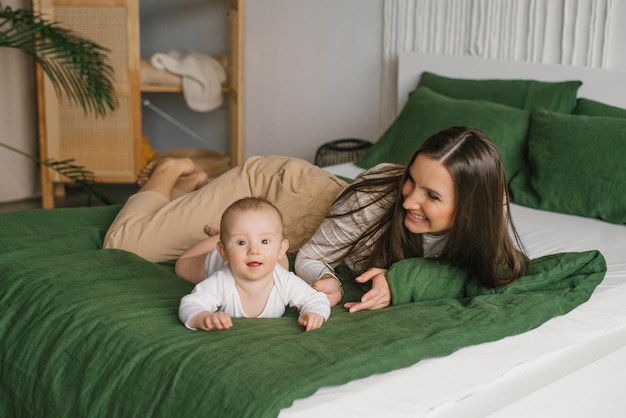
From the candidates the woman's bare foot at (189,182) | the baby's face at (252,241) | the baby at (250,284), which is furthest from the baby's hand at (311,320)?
the woman's bare foot at (189,182)

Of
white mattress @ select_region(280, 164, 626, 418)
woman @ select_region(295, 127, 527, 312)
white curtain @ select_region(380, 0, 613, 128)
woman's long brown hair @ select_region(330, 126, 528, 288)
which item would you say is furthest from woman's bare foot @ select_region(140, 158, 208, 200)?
white curtain @ select_region(380, 0, 613, 128)

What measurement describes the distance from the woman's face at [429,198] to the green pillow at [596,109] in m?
1.30

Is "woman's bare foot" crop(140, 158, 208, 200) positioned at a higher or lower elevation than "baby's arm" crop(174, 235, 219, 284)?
higher

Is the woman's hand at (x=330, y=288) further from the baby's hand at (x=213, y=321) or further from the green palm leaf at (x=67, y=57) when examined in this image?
→ the green palm leaf at (x=67, y=57)

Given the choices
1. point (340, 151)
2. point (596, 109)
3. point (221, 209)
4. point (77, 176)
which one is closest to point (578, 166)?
point (596, 109)

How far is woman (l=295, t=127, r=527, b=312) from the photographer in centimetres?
194

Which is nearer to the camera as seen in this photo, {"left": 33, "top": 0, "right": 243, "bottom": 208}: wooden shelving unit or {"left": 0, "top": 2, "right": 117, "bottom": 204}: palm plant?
{"left": 0, "top": 2, "right": 117, "bottom": 204}: palm plant

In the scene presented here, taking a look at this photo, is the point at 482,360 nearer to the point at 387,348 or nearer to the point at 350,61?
the point at 387,348

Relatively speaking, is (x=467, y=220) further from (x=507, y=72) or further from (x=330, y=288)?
(x=507, y=72)

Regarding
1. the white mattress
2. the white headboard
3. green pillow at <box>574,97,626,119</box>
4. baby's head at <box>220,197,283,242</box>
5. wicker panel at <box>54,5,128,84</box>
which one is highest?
wicker panel at <box>54,5,128,84</box>

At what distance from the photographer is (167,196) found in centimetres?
272

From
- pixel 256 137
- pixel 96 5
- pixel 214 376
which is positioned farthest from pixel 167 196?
pixel 256 137

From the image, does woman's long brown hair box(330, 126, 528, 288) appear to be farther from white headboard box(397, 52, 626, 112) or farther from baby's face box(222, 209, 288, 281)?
white headboard box(397, 52, 626, 112)

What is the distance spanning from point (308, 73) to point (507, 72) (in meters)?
1.34
